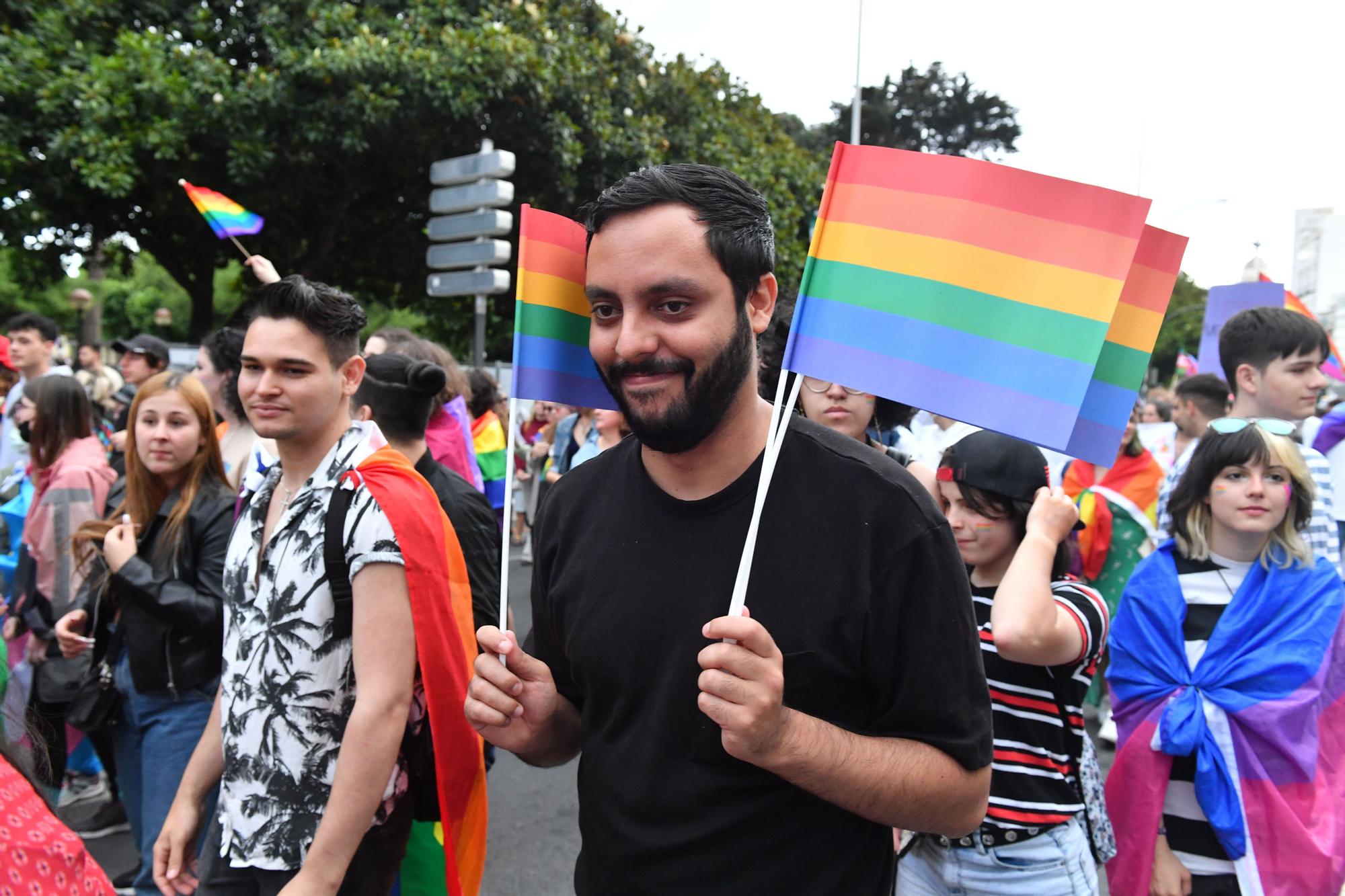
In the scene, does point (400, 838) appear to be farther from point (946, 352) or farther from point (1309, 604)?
point (1309, 604)

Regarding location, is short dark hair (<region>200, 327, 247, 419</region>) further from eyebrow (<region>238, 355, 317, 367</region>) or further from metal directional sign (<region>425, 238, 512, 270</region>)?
metal directional sign (<region>425, 238, 512, 270</region>)

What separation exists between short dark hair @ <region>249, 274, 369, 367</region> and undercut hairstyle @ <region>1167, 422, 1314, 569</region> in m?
2.44

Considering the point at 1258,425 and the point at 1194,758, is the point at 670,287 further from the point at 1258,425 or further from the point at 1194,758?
the point at 1258,425

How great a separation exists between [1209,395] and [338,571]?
18.3ft

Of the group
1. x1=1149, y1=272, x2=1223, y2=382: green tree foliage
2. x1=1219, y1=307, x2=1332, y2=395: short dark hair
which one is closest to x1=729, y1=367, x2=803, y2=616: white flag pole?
x1=1219, y1=307, x2=1332, y2=395: short dark hair

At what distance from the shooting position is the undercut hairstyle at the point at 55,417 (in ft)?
14.2

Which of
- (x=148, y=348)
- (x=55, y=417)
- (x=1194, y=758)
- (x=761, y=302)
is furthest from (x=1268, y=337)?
(x=148, y=348)

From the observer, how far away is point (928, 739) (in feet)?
4.73

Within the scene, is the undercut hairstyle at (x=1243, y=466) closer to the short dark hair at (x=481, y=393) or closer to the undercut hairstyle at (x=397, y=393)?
the undercut hairstyle at (x=397, y=393)

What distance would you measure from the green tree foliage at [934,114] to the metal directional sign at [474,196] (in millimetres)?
25488

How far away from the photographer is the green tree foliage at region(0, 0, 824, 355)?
1084 centimetres

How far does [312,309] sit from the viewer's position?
2471 mm

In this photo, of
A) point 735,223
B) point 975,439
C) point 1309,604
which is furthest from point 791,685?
point 1309,604

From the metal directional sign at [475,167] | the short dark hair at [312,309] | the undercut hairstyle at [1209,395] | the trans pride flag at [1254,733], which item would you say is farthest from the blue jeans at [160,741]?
the undercut hairstyle at [1209,395]
